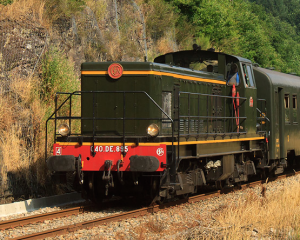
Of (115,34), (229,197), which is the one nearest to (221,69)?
(229,197)

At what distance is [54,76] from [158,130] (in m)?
5.53

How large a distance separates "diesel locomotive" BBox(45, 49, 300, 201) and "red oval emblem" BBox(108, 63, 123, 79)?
0.02m

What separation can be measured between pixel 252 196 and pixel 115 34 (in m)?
10.6

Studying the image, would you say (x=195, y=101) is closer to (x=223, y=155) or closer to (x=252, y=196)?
(x=223, y=155)

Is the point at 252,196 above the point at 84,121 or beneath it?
beneath

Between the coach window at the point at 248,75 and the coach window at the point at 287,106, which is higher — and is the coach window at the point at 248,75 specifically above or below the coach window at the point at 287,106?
above

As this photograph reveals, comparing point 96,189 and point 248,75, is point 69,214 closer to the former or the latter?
point 96,189

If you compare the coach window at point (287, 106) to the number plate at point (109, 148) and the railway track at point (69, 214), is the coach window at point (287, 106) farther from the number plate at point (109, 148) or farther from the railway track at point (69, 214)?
the number plate at point (109, 148)

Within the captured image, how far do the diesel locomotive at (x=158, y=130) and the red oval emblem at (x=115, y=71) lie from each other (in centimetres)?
2

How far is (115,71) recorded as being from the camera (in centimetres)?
860

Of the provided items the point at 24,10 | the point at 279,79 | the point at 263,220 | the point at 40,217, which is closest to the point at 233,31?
the point at 279,79

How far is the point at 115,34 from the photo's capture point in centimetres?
1752

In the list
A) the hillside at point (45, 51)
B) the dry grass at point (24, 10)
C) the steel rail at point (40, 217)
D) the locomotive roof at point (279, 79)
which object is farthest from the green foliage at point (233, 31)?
the steel rail at point (40, 217)

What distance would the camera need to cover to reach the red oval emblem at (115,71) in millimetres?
8594
